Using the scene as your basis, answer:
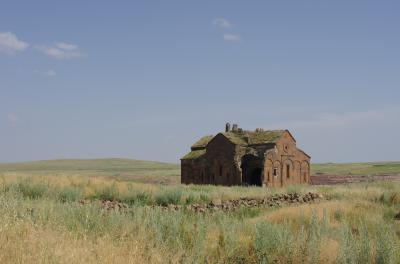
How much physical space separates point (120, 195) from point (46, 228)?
16.4m

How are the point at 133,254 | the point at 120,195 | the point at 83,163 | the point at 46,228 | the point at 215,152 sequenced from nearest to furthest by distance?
the point at 133,254 < the point at 46,228 < the point at 120,195 < the point at 215,152 < the point at 83,163

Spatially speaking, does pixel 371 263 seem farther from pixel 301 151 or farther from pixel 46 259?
pixel 301 151

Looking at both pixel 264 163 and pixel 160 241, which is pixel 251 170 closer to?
pixel 264 163

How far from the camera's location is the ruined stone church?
46.4 meters

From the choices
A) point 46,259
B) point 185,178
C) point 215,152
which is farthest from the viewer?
point 185,178

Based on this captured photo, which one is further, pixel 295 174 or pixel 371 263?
pixel 295 174

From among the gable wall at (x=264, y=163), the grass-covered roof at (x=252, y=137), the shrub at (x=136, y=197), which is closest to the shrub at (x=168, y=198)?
the shrub at (x=136, y=197)

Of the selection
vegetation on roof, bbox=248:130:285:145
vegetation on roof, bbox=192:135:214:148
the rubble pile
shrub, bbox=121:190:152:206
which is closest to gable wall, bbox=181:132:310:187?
vegetation on roof, bbox=248:130:285:145

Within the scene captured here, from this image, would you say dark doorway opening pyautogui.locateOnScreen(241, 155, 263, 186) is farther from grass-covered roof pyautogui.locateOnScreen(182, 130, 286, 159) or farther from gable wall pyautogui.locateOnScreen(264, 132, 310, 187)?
grass-covered roof pyautogui.locateOnScreen(182, 130, 286, 159)

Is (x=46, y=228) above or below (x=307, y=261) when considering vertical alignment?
above

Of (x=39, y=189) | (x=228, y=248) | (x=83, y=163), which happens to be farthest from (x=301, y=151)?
(x=83, y=163)

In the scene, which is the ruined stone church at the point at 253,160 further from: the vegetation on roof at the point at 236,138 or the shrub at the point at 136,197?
the shrub at the point at 136,197

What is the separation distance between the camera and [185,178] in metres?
53.7

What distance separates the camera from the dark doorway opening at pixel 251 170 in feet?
154
